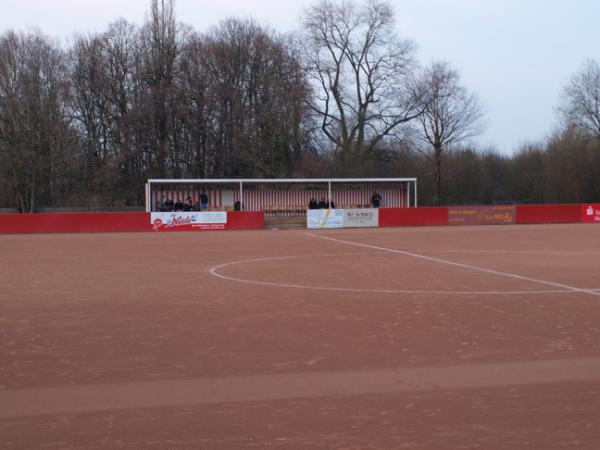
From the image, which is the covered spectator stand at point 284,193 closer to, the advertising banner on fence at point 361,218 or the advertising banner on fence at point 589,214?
the advertising banner on fence at point 361,218

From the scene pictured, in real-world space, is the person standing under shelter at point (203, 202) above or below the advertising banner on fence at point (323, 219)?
above

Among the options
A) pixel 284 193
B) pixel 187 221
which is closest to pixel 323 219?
pixel 284 193

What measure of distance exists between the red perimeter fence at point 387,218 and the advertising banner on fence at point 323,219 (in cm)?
289

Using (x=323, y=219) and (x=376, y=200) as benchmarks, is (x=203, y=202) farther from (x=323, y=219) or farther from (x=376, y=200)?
(x=376, y=200)

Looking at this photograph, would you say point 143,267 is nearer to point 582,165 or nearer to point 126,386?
point 126,386

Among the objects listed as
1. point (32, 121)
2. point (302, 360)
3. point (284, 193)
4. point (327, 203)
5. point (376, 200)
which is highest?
point (32, 121)

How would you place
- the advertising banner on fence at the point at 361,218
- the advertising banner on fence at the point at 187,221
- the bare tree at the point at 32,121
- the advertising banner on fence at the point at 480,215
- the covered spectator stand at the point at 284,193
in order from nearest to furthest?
the advertising banner on fence at the point at 187,221 → the advertising banner on fence at the point at 361,218 → the advertising banner on fence at the point at 480,215 → the covered spectator stand at the point at 284,193 → the bare tree at the point at 32,121

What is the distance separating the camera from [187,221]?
42312 mm

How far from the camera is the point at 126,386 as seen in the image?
23.4 ft

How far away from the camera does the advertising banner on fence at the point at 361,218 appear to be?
44531 millimetres

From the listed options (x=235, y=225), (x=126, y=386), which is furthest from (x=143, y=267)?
(x=235, y=225)

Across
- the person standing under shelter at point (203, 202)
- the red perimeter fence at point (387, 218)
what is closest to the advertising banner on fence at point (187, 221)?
the red perimeter fence at point (387, 218)

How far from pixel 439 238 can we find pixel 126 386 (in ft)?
87.0

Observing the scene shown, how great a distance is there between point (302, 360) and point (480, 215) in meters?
40.4
